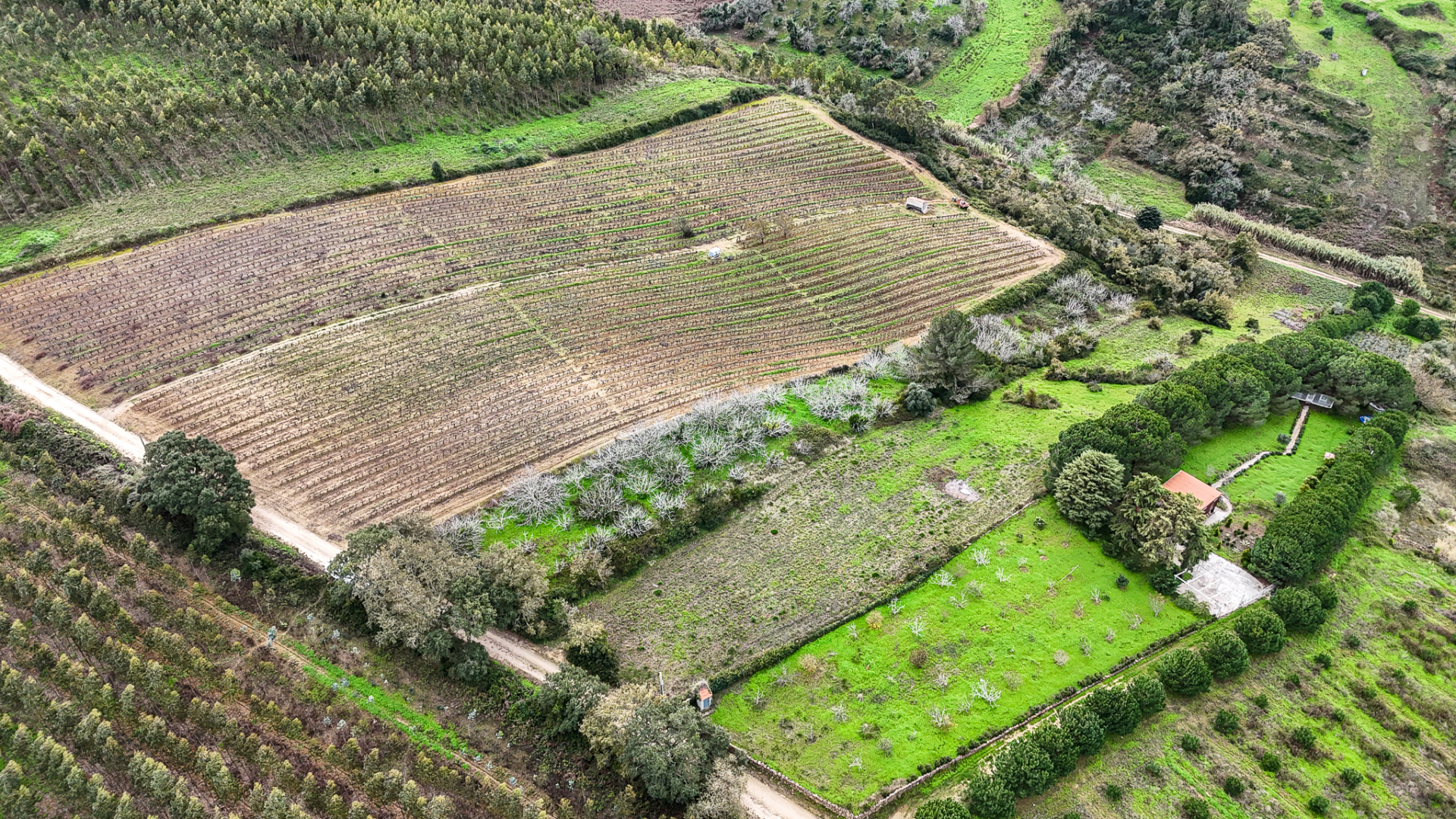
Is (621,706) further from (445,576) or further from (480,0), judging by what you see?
(480,0)

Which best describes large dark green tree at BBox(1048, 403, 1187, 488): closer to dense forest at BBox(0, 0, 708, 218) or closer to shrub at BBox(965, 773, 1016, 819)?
shrub at BBox(965, 773, 1016, 819)

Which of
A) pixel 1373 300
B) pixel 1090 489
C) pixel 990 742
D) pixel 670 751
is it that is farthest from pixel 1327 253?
pixel 670 751

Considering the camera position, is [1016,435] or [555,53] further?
[555,53]

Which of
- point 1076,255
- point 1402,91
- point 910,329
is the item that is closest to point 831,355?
point 910,329

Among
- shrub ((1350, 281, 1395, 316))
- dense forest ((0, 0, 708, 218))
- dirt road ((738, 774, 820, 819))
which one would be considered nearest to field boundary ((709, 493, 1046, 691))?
dirt road ((738, 774, 820, 819))

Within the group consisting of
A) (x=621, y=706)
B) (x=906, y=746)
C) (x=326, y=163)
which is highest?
(x=326, y=163)

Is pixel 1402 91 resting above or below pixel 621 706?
above
